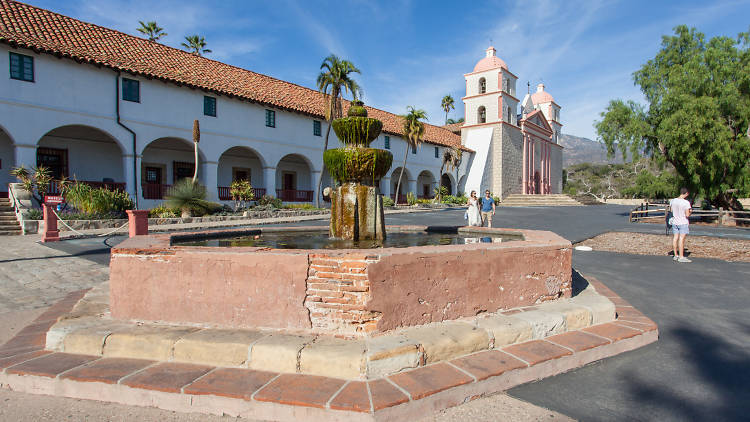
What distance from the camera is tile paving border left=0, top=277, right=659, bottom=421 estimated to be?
1990mm

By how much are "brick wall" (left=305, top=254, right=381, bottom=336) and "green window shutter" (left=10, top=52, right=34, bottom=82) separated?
1484 centimetres

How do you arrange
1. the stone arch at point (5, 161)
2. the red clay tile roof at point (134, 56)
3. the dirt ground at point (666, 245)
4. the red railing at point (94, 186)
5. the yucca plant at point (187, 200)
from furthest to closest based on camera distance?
1. the yucca plant at point (187, 200)
2. the stone arch at point (5, 161)
3. the red railing at point (94, 186)
4. the red clay tile roof at point (134, 56)
5. the dirt ground at point (666, 245)

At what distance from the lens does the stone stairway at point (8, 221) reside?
34.3ft

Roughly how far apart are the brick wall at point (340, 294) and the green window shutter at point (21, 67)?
14.8 meters

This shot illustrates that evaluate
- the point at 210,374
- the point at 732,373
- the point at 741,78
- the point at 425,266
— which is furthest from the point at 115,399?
the point at 741,78

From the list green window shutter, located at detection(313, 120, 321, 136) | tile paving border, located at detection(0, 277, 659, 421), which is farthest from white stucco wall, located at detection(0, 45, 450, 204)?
tile paving border, located at detection(0, 277, 659, 421)

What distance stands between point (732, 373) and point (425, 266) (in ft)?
7.15

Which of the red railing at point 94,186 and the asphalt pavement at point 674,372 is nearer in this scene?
the asphalt pavement at point 674,372

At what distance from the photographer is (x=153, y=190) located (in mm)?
15648

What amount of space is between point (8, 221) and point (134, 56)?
7.85m

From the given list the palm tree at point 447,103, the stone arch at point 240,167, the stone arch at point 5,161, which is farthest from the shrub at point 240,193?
the palm tree at point 447,103

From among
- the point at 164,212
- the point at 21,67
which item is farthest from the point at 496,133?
the point at 21,67

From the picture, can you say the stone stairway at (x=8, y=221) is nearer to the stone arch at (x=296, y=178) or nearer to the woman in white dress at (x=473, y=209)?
the stone arch at (x=296, y=178)

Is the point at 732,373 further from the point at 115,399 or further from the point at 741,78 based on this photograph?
the point at 741,78
